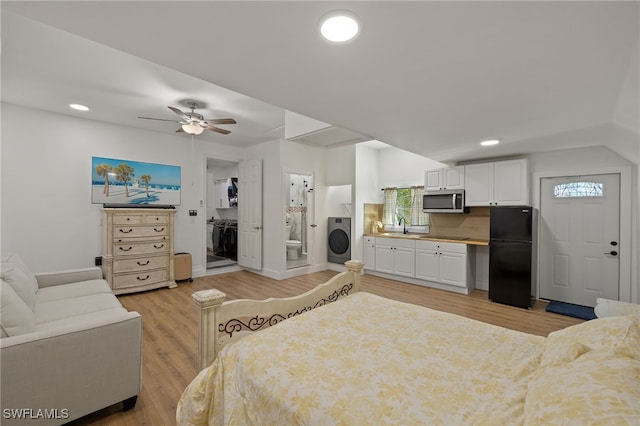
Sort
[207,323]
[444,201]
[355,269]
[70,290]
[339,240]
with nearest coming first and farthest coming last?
[207,323] < [355,269] < [70,290] < [444,201] < [339,240]

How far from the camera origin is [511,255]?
155 inches

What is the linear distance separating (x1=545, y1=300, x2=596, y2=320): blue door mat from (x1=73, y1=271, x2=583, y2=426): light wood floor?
109 millimetres

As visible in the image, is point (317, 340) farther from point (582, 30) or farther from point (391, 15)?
point (582, 30)

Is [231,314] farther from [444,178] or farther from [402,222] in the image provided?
[402,222]

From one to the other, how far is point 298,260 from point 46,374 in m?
4.60

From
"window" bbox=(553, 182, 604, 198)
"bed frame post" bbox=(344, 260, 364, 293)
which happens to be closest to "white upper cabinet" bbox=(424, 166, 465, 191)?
"window" bbox=(553, 182, 604, 198)

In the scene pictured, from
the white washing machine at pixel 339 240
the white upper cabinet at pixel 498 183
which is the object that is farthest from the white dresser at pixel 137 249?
the white upper cabinet at pixel 498 183

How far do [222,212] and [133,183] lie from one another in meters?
3.81

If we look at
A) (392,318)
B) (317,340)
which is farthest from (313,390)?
(392,318)

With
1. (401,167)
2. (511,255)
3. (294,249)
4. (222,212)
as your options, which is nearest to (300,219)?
(294,249)

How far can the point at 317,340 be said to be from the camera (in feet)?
4.83

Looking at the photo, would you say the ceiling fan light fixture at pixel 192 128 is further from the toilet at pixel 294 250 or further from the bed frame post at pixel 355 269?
the toilet at pixel 294 250

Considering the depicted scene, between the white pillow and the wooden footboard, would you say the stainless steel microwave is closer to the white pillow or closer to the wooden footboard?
the white pillow

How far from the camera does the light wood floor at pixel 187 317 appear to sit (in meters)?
1.89
